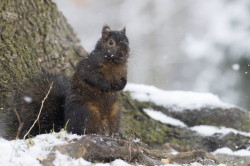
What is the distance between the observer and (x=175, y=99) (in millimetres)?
5406

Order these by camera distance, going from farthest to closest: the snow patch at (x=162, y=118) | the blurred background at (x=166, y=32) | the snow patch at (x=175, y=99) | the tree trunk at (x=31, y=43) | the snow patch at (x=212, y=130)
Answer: the blurred background at (x=166, y=32)
the snow patch at (x=175, y=99)
the snow patch at (x=162, y=118)
the snow patch at (x=212, y=130)
the tree trunk at (x=31, y=43)

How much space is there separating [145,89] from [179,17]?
3994mm

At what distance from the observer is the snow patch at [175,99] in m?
5.30

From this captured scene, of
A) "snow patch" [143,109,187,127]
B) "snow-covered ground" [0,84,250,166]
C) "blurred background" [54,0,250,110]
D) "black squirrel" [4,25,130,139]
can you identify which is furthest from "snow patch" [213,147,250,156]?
"blurred background" [54,0,250,110]

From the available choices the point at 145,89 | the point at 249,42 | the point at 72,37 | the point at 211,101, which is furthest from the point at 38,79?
the point at 249,42

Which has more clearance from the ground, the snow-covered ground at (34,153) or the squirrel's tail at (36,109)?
the squirrel's tail at (36,109)

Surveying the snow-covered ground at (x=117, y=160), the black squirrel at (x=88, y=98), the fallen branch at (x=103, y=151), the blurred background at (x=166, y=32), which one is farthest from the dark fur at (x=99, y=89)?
the blurred background at (x=166, y=32)

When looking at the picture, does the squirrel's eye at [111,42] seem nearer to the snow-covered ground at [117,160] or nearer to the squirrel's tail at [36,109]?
the squirrel's tail at [36,109]

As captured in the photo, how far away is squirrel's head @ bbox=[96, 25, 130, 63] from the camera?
367 centimetres

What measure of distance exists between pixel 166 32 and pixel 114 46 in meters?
5.63

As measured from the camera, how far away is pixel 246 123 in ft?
17.1

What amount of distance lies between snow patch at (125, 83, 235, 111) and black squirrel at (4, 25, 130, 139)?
155 cm

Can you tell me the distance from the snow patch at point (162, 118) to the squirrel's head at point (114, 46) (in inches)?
58.5

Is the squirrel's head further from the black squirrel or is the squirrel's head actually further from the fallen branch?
the fallen branch
